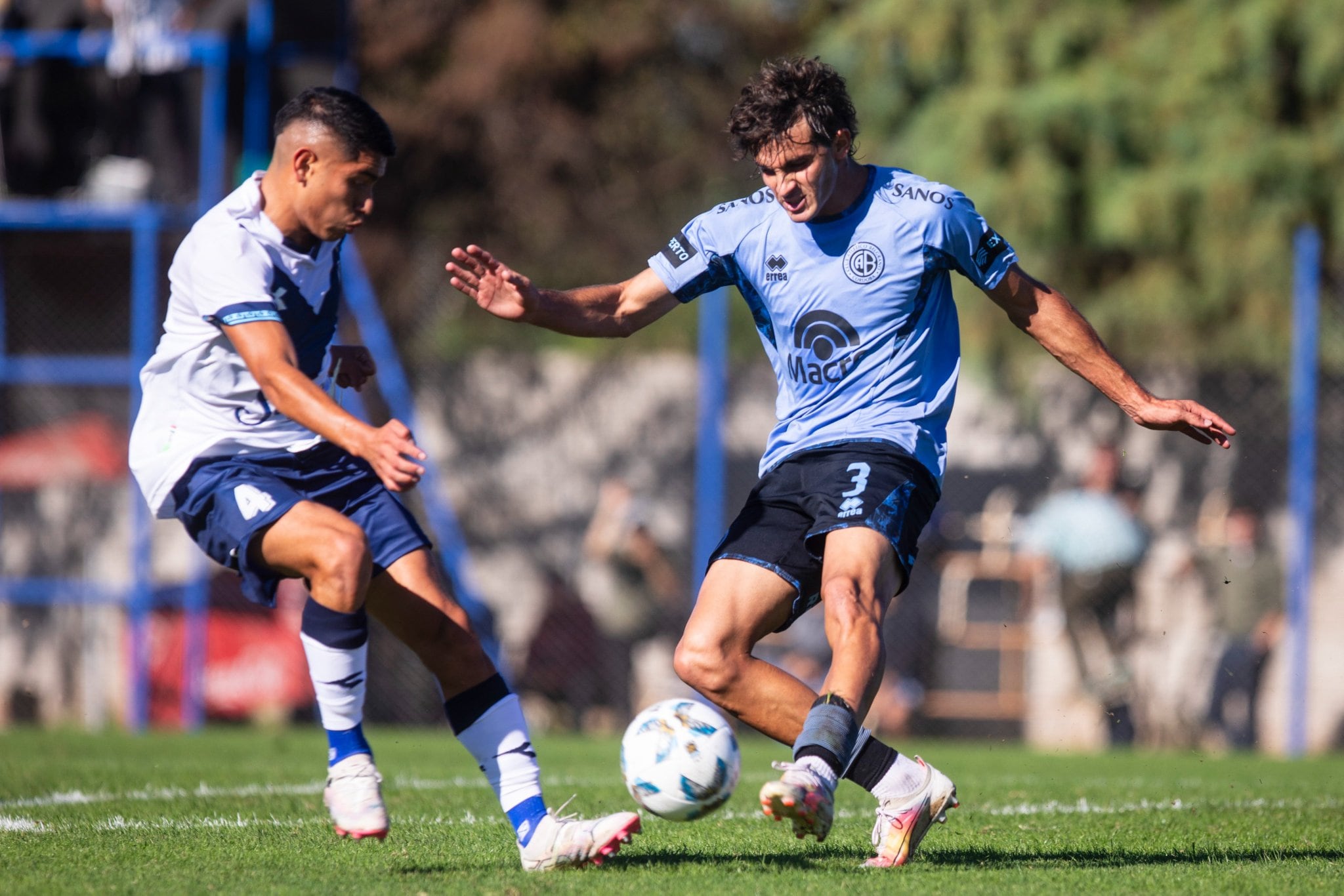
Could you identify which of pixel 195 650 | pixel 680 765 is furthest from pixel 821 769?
pixel 195 650

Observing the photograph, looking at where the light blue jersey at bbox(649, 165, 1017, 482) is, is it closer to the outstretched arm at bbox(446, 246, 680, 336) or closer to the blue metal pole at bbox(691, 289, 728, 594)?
the outstretched arm at bbox(446, 246, 680, 336)

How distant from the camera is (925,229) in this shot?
486 cm

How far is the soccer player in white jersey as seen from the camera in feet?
Result: 14.5

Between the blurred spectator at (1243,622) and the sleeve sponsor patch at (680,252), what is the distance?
800 centimetres

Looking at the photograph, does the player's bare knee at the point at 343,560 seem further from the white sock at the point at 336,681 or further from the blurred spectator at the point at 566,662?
the blurred spectator at the point at 566,662

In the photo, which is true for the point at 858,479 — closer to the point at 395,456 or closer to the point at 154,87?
the point at 395,456

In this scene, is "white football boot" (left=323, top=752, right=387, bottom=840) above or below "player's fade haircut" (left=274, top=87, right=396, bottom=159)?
below

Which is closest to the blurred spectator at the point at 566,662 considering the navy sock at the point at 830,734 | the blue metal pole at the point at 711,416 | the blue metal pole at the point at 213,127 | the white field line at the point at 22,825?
the blue metal pole at the point at 711,416

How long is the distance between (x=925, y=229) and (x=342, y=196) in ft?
5.80

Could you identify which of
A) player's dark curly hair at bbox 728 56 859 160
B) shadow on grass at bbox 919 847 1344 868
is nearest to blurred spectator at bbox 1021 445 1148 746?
shadow on grass at bbox 919 847 1344 868

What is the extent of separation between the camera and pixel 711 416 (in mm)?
11797

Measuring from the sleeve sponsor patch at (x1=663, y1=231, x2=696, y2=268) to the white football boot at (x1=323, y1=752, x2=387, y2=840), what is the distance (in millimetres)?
1882

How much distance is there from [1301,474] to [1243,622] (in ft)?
4.32

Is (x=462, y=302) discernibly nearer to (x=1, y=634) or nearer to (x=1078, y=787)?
(x=1, y=634)
